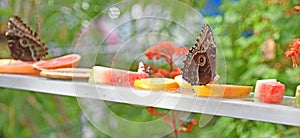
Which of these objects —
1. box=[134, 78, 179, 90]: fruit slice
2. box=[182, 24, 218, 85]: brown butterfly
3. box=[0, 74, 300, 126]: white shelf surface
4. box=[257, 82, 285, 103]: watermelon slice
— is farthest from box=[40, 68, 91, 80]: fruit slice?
box=[257, 82, 285, 103]: watermelon slice

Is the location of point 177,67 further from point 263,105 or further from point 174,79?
point 263,105

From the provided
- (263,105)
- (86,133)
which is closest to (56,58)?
(86,133)

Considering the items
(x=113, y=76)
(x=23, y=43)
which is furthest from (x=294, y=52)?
(x=23, y=43)

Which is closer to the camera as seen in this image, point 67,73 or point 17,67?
point 67,73

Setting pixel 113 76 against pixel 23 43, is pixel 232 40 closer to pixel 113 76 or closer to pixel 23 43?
pixel 113 76

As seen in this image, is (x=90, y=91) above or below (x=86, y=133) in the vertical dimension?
above

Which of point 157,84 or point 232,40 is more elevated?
point 232,40
